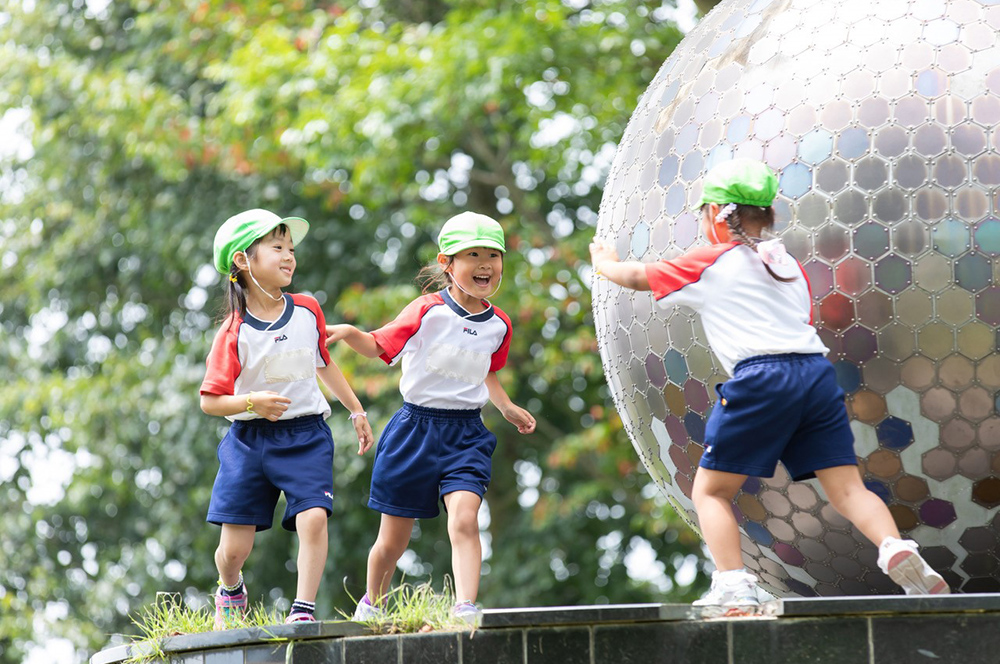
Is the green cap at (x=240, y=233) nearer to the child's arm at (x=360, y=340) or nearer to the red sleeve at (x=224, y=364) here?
the red sleeve at (x=224, y=364)

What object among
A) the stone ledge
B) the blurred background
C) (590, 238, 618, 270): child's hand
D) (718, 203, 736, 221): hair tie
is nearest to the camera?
the stone ledge

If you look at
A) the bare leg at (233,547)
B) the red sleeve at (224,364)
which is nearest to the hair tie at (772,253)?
the red sleeve at (224,364)

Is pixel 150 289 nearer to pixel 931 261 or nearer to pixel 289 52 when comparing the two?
pixel 289 52

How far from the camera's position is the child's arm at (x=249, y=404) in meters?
5.39

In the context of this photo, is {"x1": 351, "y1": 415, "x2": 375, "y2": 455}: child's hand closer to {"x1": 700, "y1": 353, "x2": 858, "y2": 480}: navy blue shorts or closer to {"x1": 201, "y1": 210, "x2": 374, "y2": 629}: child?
{"x1": 201, "y1": 210, "x2": 374, "y2": 629}: child

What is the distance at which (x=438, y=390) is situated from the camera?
5.74m

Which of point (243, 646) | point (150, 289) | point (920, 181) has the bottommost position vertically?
point (243, 646)

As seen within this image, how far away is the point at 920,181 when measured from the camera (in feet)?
16.2

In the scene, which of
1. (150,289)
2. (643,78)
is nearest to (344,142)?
(643,78)

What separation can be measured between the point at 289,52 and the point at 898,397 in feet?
26.8

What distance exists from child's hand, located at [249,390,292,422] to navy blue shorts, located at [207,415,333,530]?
0.22m

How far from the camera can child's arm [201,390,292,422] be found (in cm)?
539

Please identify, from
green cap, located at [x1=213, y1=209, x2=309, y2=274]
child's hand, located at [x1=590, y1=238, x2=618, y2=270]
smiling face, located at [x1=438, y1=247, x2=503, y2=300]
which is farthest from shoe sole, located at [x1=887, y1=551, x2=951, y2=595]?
green cap, located at [x1=213, y1=209, x2=309, y2=274]

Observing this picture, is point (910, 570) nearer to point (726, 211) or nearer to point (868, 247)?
point (868, 247)
